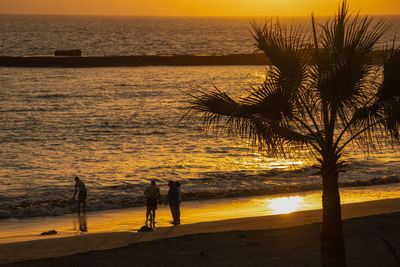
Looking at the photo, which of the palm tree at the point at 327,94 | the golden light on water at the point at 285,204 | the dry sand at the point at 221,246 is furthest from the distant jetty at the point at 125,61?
the palm tree at the point at 327,94

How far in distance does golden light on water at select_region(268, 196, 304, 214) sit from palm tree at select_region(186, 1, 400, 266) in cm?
923

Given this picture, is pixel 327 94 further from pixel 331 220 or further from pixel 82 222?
pixel 82 222

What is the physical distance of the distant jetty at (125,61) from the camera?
83250 mm

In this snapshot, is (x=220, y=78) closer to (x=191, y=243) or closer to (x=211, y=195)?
(x=211, y=195)

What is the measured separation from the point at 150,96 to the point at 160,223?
4507 cm

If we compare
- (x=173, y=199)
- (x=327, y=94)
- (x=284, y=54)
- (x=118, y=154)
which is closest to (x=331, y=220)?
(x=327, y=94)

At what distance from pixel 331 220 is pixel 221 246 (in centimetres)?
357

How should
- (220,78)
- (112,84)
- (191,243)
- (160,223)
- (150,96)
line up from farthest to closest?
(220,78) < (112,84) < (150,96) < (160,223) < (191,243)

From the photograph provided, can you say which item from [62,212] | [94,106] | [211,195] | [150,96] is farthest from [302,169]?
[150,96]

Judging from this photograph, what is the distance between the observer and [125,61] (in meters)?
87.6

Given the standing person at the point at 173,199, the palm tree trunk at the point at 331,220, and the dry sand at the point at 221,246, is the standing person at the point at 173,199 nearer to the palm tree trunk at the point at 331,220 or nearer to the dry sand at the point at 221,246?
the dry sand at the point at 221,246

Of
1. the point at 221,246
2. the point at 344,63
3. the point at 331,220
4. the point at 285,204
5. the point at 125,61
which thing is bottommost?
the point at 285,204

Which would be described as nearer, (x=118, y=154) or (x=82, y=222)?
(x=82, y=222)

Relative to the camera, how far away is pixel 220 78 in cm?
7500
